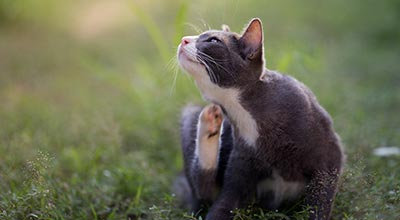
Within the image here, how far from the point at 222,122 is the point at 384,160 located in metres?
1.25

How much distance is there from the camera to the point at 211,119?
10.7 feet

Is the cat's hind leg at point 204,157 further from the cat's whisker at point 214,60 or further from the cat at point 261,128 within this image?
the cat's whisker at point 214,60

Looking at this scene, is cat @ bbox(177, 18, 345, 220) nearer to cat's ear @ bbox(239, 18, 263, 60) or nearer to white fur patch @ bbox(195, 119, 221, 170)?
cat's ear @ bbox(239, 18, 263, 60)

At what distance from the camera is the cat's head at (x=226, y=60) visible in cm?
296

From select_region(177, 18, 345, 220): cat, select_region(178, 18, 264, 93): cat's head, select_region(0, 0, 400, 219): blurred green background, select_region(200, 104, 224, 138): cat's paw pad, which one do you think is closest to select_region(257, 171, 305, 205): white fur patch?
select_region(177, 18, 345, 220): cat

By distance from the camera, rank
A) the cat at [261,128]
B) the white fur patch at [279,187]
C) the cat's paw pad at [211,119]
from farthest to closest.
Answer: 1. the cat's paw pad at [211,119]
2. the white fur patch at [279,187]
3. the cat at [261,128]

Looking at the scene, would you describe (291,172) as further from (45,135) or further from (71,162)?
(45,135)

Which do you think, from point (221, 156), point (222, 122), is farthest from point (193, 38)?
point (221, 156)

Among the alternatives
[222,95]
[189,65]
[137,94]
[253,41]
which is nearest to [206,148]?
[222,95]

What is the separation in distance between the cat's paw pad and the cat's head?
0.74 ft

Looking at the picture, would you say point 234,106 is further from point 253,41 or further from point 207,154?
point 207,154

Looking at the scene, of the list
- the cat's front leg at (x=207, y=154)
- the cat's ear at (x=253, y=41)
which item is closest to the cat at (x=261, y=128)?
the cat's ear at (x=253, y=41)

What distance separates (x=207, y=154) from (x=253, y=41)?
2.47 feet

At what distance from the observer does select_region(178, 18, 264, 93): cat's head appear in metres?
2.96
